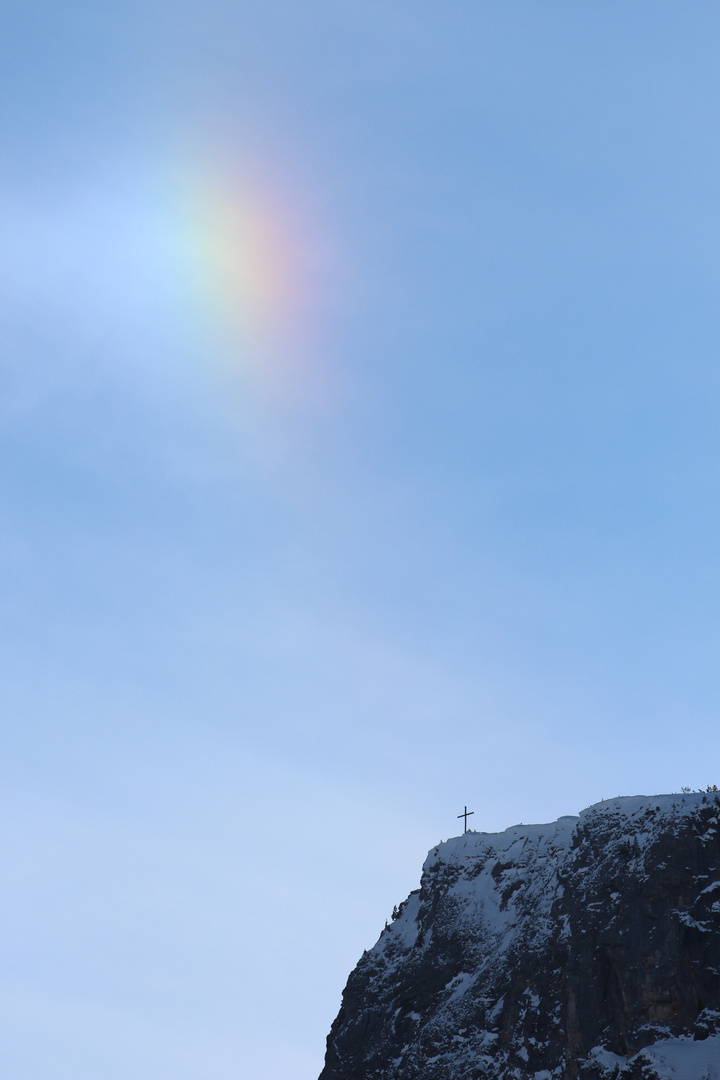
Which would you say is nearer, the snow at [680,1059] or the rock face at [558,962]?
the snow at [680,1059]

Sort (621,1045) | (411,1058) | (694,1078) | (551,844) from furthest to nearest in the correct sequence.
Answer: (551,844) < (411,1058) < (621,1045) < (694,1078)

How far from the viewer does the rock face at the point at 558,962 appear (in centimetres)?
5897

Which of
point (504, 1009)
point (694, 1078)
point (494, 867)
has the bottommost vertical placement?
point (694, 1078)

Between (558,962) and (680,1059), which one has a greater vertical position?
(558,962)

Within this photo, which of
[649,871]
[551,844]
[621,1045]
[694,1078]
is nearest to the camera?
[694,1078]

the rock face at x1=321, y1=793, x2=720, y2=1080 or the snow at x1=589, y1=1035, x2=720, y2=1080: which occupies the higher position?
the rock face at x1=321, y1=793, x2=720, y2=1080

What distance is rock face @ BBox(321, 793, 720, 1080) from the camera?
193 feet

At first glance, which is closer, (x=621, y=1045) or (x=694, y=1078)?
(x=694, y=1078)

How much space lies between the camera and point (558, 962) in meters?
65.1

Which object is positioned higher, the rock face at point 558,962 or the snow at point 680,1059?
the rock face at point 558,962

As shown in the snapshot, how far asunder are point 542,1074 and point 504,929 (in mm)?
11598

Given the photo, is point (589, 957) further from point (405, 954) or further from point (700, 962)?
point (405, 954)

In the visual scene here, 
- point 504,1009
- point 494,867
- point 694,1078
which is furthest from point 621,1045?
point 494,867

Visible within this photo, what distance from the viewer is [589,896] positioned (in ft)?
216
